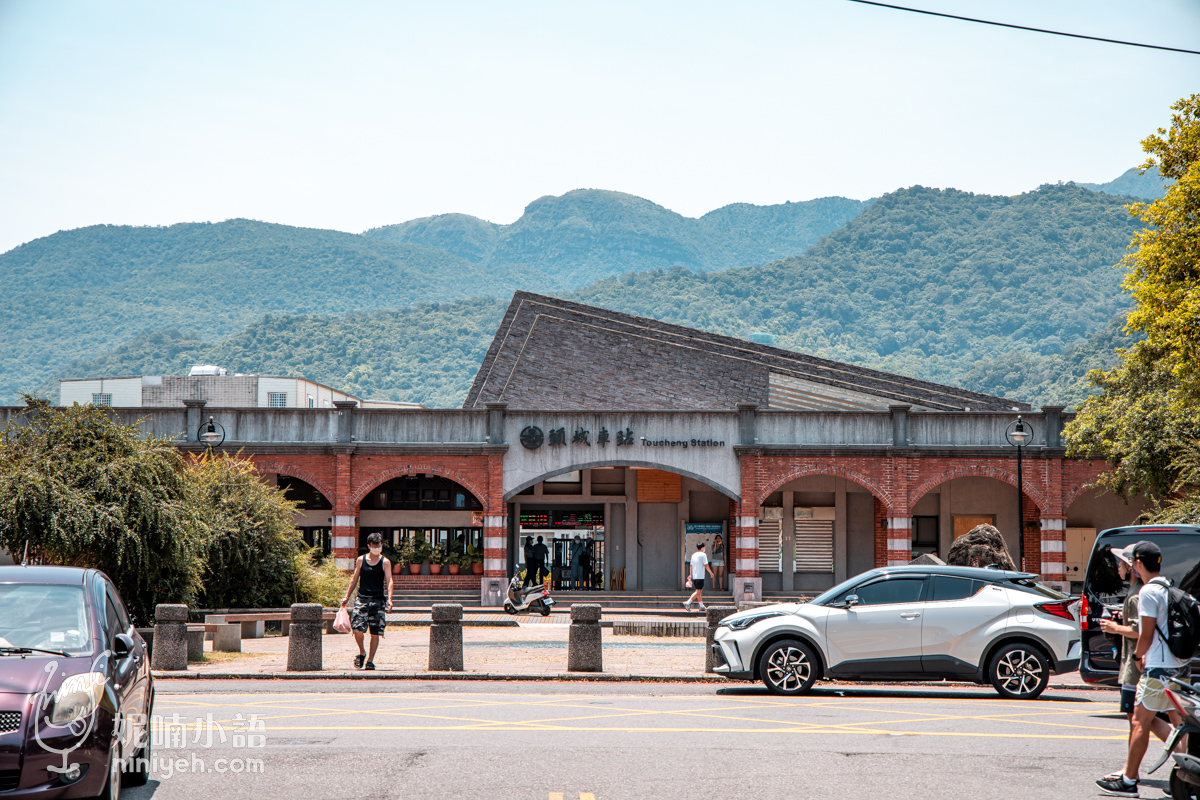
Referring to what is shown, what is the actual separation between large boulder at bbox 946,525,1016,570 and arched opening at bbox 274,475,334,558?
18.6m

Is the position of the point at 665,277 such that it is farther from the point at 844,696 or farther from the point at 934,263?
the point at 844,696

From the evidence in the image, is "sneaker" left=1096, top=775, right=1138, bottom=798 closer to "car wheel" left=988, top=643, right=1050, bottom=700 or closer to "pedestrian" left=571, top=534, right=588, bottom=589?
"car wheel" left=988, top=643, right=1050, bottom=700

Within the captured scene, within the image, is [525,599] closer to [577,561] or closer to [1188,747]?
[577,561]

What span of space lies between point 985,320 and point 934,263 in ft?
44.3

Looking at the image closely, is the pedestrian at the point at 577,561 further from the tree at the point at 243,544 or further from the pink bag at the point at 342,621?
the pink bag at the point at 342,621

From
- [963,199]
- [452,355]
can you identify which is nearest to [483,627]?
[452,355]

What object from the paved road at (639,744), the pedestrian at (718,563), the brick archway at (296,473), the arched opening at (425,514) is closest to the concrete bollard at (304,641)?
the paved road at (639,744)

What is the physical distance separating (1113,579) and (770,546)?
22711 mm

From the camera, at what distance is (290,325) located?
4906 inches

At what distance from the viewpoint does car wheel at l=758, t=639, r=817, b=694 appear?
43.1 feet

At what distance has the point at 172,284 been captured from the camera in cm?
17038

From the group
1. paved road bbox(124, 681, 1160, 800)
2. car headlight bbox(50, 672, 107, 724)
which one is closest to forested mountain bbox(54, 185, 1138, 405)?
paved road bbox(124, 681, 1160, 800)

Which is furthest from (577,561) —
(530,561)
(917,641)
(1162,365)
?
(917,641)

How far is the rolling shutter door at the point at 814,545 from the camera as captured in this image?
3512cm
